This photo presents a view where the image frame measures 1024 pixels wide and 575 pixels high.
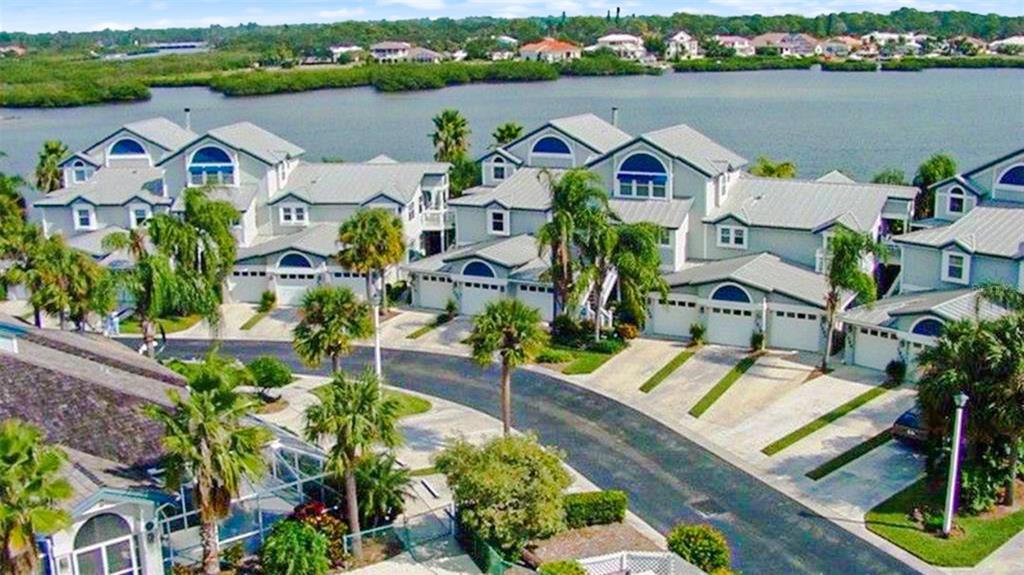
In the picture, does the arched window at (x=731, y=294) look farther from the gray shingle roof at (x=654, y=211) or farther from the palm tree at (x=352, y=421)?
the palm tree at (x=352, y=421)

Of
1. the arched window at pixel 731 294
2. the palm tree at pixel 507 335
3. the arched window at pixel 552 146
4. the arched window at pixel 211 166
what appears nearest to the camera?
the palm tree at pixel 507 335

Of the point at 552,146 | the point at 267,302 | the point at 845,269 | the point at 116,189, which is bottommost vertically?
the point at 267,302

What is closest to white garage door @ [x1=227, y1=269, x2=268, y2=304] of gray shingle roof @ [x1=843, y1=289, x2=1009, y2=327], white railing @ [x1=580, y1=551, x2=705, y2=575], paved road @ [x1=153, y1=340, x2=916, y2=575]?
paved road @ [x1=153, y1=340, x2=916, y2=575]

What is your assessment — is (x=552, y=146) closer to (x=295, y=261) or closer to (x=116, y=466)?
(x=295, y=261)

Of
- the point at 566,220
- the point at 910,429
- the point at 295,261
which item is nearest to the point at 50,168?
the point at 295,261

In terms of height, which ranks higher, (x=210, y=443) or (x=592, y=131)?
(x=592, y=131)

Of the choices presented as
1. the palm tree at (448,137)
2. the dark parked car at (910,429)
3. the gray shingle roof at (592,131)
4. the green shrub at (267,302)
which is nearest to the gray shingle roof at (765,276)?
the dark parked car at (910,429)
